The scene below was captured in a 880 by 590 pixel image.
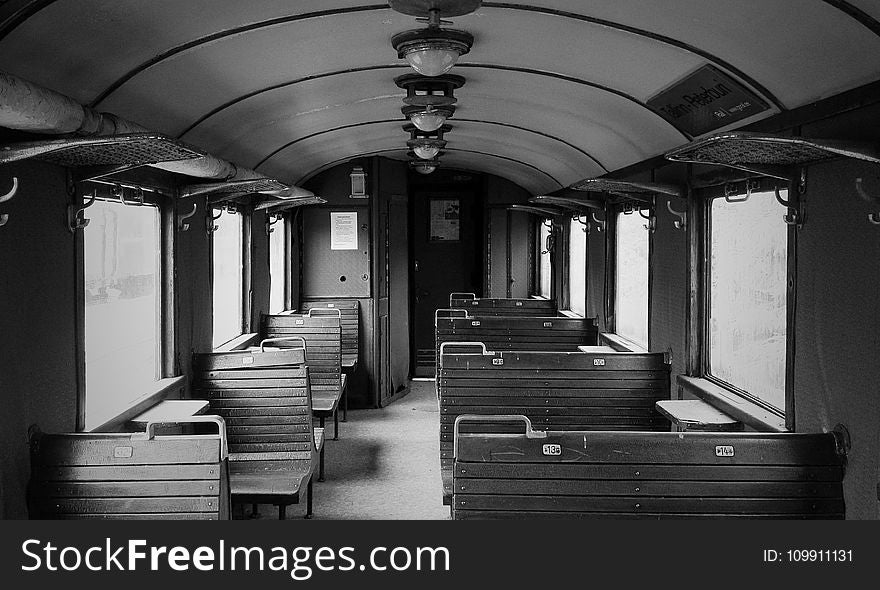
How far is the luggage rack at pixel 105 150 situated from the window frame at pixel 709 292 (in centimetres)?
281

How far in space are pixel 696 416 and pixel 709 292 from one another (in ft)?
3.58

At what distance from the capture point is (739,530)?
Answer: 135 inches

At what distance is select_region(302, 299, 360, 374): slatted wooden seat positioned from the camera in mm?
11273

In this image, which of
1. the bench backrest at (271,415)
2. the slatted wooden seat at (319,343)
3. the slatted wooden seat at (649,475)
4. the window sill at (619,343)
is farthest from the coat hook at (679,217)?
the slatted wooden seat at (319,343)

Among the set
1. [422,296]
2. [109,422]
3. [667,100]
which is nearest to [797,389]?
[667,100]

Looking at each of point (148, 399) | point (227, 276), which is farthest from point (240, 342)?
point (148, 399)

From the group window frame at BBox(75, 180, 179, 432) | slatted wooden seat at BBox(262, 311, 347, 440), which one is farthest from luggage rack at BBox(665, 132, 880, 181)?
slatted wooden seat at BBox(262, 311, 347, 440)

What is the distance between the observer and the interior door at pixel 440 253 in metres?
13.8

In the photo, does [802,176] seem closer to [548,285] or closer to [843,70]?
[843,70]

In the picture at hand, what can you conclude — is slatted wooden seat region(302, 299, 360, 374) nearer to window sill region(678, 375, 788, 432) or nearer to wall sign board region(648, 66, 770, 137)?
window sill region(678, 375, 788, 432)

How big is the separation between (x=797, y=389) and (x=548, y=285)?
8.42m

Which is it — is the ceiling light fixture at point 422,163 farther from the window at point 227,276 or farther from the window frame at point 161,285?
the window frame at point 161,285

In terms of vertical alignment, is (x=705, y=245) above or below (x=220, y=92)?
below

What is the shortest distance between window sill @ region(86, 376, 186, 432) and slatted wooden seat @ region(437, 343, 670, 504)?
6.05 feet
